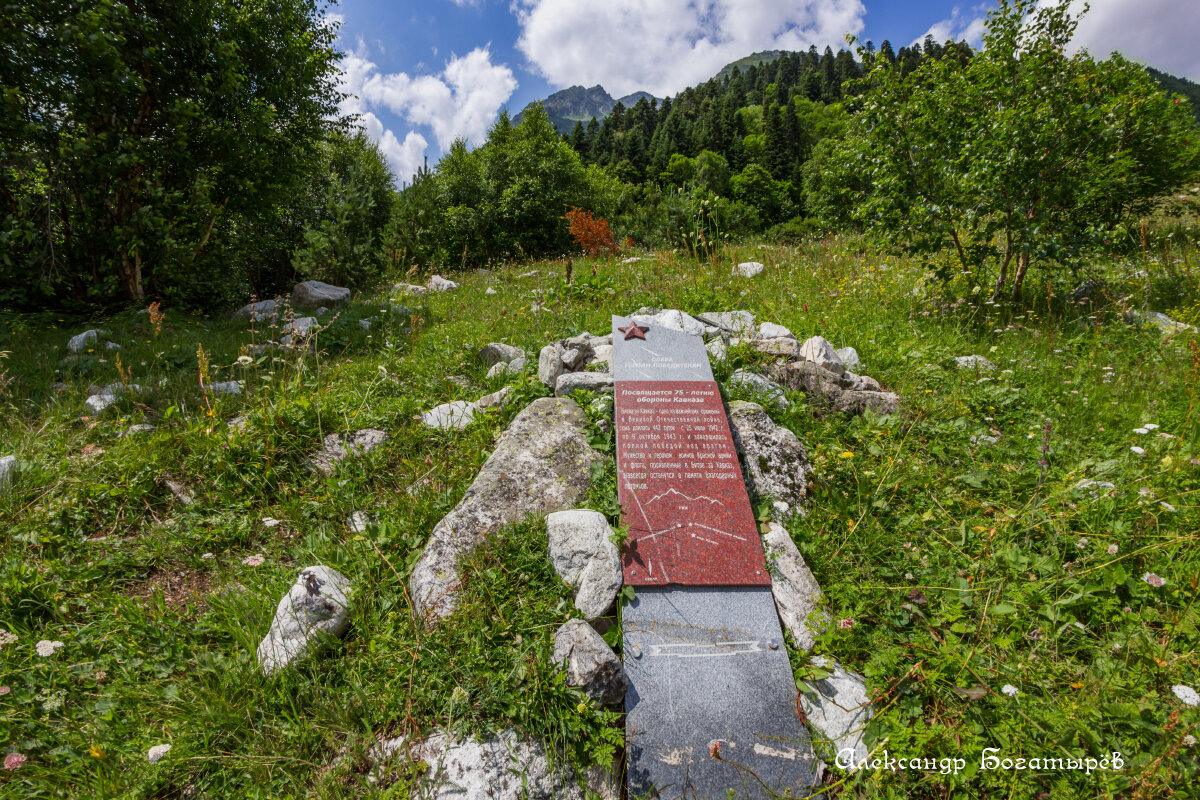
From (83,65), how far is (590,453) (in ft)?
27.3

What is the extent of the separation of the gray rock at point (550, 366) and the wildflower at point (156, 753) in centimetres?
341

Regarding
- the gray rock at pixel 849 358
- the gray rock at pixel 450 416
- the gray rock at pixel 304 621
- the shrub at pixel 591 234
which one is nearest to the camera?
the gray rock at pixel 304 621

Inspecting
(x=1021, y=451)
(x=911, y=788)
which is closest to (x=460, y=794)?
(x=911, y=788)

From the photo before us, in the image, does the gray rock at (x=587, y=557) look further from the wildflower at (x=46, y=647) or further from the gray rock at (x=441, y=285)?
the gray rock at (x=441, y=285)

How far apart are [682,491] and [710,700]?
1.26m

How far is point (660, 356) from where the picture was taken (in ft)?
A: 14.7

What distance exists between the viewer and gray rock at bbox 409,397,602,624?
2.88m

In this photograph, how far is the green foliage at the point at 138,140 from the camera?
6160 millimetres

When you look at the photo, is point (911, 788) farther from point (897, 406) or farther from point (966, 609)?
point (897, 406)

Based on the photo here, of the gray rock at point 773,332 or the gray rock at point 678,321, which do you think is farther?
the gray rock at point 678,321

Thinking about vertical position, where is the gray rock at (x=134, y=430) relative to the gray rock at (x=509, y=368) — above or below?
below

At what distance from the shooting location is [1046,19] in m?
5.95

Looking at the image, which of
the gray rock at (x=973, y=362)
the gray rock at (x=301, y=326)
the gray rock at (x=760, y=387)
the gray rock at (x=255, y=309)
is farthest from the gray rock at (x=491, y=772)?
the gray rock at (x=255, y=309)

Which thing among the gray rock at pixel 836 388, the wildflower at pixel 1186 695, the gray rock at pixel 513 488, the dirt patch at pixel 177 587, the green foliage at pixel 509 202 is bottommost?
the dirt patch at pixel 177 587
